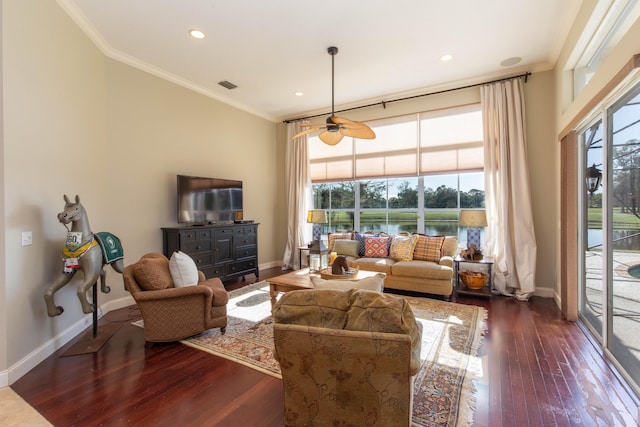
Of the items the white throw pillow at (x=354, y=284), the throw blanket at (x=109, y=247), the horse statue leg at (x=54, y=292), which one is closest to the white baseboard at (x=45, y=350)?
the horse statue leg at (x=54, y=292)

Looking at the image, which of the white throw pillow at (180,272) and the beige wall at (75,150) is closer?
the beige wall at (75,150)

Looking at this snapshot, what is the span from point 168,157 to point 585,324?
5.73 meters

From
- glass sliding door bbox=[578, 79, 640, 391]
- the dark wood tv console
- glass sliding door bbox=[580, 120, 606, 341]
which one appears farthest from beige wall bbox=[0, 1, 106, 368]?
glass sliding door bbox=[580, 120, 606, 341]

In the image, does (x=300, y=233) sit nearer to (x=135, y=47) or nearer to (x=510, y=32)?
(x=135, y=47)

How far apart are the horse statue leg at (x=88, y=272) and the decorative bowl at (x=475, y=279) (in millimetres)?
4617

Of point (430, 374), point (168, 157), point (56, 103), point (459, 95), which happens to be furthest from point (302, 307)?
point (459, 95)

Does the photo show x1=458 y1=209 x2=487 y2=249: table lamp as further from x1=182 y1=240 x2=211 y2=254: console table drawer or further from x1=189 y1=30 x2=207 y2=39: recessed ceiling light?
x1=189 y1=30 x2=207 y2=39: recessed ceiling light

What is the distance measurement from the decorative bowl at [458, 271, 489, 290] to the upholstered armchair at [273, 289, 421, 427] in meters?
3.21

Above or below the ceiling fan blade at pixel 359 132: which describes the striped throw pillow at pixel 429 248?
below

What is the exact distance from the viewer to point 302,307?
1631 mm

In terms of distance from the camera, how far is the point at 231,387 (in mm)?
2236

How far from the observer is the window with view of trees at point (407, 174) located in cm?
490

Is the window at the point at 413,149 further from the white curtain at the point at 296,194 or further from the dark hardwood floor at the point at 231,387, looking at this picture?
the dark hardwood floor at the point at 231,387

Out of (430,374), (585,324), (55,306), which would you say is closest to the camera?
(430,374)
